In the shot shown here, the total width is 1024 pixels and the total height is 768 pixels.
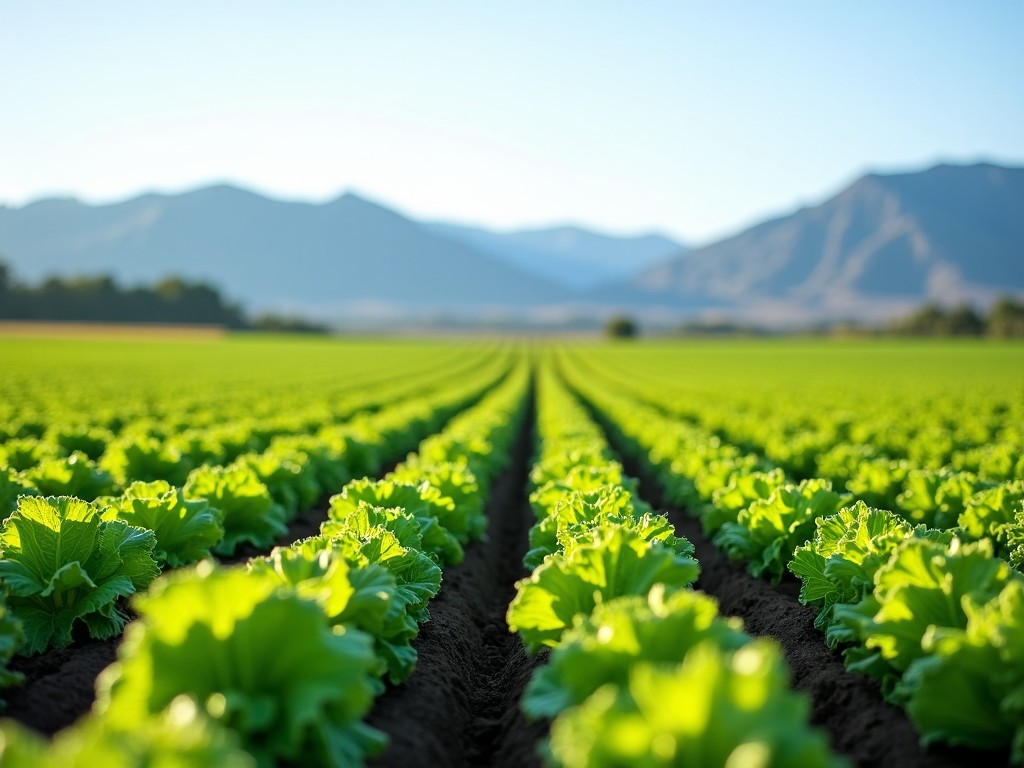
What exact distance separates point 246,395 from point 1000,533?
23898 millimetres

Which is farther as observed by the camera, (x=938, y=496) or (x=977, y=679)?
(x=938, y=496)

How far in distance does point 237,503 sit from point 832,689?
20.6 feet

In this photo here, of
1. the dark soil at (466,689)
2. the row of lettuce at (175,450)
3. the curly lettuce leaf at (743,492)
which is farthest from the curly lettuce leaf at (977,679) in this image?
the row of lettuce at (175,450)

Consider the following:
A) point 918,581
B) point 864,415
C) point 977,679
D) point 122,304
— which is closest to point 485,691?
point 918,581

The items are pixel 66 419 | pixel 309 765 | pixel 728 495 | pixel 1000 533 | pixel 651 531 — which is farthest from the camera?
pixel 66 419

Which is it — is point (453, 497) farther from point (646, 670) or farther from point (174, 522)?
point (646, 670)

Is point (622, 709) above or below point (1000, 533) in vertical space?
above

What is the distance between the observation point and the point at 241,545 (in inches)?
382

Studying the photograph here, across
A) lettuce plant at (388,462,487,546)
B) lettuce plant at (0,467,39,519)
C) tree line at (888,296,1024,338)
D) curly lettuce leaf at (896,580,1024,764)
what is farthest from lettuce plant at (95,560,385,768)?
tree line at (888,296,1024,338)

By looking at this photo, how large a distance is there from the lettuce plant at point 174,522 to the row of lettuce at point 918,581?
5.15 metres

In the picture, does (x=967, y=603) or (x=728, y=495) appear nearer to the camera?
(x=967, y=603)

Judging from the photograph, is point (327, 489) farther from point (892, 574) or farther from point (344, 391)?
point (344, 391)

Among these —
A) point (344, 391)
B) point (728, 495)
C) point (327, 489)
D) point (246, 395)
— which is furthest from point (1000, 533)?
point (344, 391)

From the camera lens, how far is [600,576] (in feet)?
16.6
